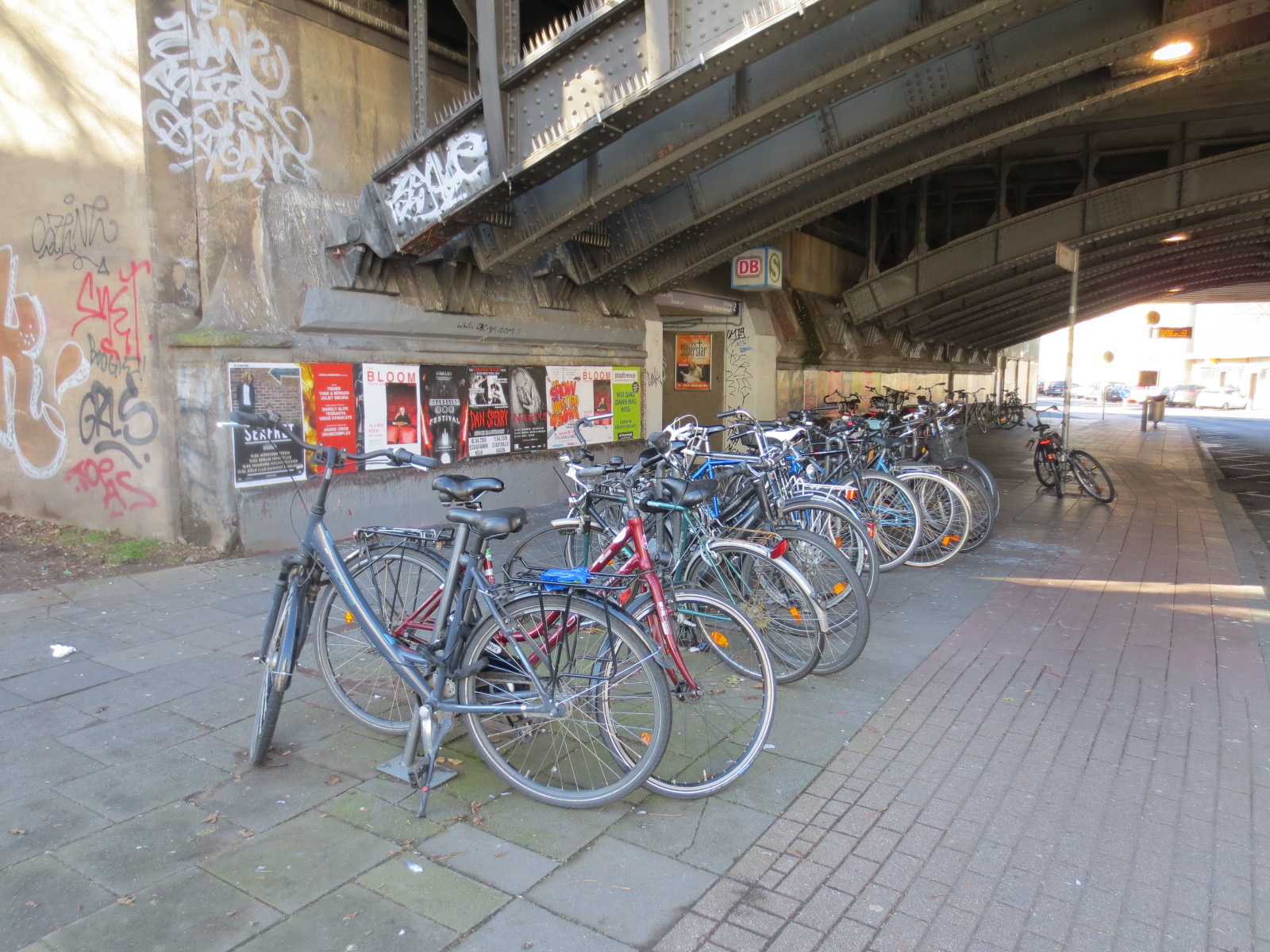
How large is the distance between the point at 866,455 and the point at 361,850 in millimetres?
5541

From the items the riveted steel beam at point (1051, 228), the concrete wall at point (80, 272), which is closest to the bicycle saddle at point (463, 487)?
the concrete wall at point (80, 272)

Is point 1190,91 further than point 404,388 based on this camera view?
Yes

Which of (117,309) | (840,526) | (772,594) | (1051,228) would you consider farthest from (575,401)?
(1051,228)

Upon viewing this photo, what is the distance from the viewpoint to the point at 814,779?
3.33m

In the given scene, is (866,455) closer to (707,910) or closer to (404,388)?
(404,388)

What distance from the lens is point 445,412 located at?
838 cm

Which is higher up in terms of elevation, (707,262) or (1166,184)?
(1166,184)

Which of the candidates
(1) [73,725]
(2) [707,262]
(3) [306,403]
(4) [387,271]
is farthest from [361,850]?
(2) [707,262]

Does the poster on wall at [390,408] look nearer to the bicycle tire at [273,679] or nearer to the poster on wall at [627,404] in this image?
the poster on wall at [627,404]

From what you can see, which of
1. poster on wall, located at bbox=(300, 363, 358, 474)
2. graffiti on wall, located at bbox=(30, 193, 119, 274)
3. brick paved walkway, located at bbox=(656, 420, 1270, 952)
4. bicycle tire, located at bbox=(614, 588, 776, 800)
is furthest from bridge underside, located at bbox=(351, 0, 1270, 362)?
brick paved walkway, located at bbox=(656, 420, 1270, 952)

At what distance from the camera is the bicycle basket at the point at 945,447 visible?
778cm

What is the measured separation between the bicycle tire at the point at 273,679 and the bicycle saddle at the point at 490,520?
843 millimetres

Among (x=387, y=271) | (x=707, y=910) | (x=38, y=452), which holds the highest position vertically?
(x=387, y=271)

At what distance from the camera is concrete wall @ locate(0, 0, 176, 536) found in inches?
260
